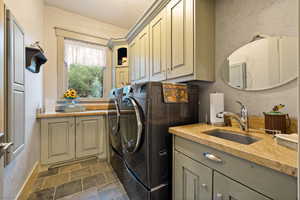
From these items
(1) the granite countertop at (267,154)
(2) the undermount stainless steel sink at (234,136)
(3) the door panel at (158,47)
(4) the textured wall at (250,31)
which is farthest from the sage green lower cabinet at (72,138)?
(1) the granite countertop at (267,154)

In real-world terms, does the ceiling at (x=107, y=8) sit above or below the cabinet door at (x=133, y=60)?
above

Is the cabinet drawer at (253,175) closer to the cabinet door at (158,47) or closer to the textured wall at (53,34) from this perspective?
the cabinet door at (158,47)

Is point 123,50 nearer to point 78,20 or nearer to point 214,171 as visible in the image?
point 78,20

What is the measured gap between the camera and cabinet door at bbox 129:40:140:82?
7.70 feet

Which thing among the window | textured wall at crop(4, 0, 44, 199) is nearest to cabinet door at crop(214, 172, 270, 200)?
textured wall at crop(4, 0, 44, 199)

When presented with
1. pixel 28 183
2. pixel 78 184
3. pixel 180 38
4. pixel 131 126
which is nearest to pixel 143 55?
pixel 180 38

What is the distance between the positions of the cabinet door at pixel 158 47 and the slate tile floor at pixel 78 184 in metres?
1.51

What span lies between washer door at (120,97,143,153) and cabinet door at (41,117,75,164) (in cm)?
108

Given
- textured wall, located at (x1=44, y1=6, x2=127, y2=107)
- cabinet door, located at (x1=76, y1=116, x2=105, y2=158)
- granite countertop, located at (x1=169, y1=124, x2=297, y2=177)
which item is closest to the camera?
granite countertop, located at (x1=169, y1=124, x2=297, y2=177)

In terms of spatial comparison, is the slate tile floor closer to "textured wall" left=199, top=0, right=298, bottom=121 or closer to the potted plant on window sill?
the potted plant on window sill

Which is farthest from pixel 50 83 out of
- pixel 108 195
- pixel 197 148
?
pixel 197 148

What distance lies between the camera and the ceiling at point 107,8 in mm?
2334

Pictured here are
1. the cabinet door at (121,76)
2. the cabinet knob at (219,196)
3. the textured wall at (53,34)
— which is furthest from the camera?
the cabinet door at (121,76)

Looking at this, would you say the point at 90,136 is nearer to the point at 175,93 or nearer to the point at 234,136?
the point at 175,93
